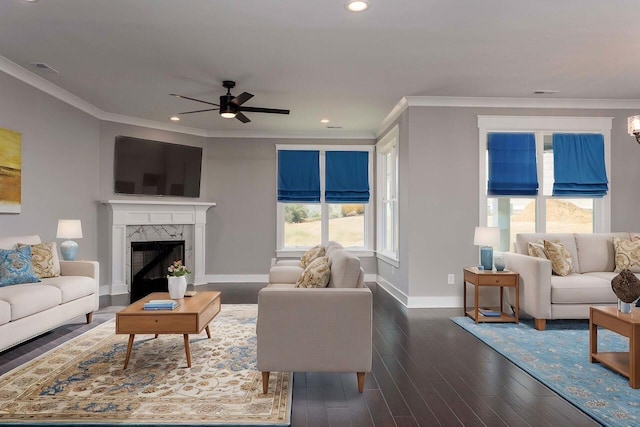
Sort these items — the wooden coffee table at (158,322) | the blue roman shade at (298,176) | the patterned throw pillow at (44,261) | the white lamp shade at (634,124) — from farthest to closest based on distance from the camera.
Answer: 1. the blue roman shade at (298,176)
2. the patterned throw pillow at (44,261)
3. the white lamp shade at (634,124)
4. the wooden coffee table at (158,322)

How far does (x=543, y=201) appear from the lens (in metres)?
5.93

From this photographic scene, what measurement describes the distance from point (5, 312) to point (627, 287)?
189 inches

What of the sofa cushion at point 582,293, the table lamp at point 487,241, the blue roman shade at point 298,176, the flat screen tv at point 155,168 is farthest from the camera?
the blue roman shade at point 298,176

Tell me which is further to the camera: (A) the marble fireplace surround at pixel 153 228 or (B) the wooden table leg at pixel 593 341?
(A) the marble fireplace surround at pixel 153 228

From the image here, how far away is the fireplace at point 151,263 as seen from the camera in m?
7.04

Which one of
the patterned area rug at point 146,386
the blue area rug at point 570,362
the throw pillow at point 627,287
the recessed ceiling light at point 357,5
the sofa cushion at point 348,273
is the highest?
the recessed ceiling light at point 357,5

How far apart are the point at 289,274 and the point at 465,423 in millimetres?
2893

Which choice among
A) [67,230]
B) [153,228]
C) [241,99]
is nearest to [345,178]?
[153,228]

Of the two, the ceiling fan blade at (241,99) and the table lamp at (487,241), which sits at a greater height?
the ceiling fan blade at (241,99)

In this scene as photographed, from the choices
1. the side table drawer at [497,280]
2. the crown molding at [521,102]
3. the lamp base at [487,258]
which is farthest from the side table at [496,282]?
the crown molding at [521,102]

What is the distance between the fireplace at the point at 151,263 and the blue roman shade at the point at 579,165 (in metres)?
6.05

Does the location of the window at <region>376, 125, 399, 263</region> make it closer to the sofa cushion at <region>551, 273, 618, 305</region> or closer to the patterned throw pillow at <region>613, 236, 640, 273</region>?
the sofa cushion at <region>551, 273, 618, 305</region>

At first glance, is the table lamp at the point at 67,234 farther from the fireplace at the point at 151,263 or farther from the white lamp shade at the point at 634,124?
the white lamp shade at the point at 634,124

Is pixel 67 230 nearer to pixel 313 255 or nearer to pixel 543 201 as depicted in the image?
pixel 313 255
